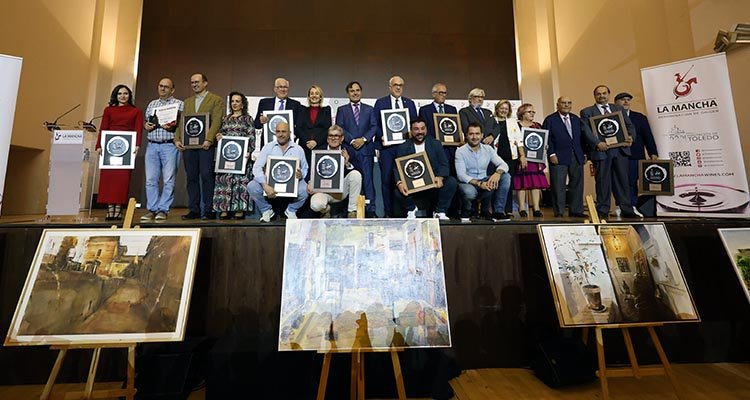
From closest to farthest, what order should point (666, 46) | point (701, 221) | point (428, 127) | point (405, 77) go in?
1. point (701, 221)
2. point (428, 127)
3. point (666, 46)
4. point (405, 77)

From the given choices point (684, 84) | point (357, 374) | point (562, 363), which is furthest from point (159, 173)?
point (684, 84)

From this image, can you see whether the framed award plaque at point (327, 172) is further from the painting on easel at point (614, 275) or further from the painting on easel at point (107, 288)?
the painting on easel at point (614, 275)

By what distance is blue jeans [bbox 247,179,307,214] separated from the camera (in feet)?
11.6

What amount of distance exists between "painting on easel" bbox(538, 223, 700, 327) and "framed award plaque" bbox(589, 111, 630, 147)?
2.08 meters

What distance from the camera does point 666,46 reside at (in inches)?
220

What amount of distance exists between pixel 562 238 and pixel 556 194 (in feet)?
7.61

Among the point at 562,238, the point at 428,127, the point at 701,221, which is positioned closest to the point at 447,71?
the point at 428,127

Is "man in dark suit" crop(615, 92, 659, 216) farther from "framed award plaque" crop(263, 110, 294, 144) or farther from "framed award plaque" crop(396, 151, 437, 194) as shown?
"framed award plaque" crop(263, 110, 294, 144)

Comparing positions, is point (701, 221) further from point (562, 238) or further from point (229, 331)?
point (229, 331)

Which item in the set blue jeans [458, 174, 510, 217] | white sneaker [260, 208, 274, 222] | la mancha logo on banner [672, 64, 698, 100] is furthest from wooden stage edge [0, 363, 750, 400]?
Answer: la mancha logo on banner [672, 64, 698, 100]

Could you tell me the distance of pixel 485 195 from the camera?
377 centimetres

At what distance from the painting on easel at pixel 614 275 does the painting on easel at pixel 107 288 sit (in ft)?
7.28

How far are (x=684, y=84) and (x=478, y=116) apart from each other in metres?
2.09

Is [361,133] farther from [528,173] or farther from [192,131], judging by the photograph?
[528,173]
